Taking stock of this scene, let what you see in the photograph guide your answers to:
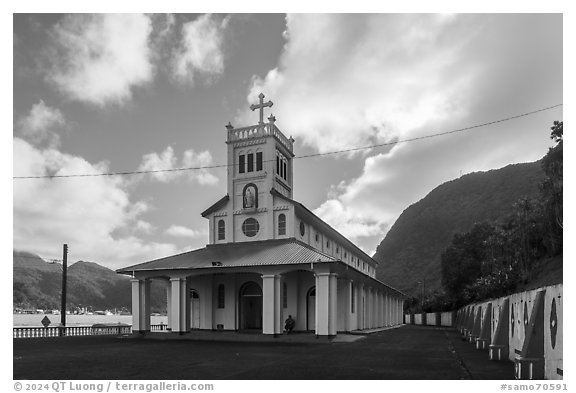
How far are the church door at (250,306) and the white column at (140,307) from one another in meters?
6.01

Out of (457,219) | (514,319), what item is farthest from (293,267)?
(457,219)

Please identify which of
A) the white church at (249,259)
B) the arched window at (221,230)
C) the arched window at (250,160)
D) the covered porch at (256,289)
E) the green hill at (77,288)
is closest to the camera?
the covered porch at (256,289)

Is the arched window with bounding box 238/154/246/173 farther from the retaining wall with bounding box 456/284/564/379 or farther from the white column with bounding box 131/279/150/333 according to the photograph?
the retaining wall with bounding box 456/284/564/379

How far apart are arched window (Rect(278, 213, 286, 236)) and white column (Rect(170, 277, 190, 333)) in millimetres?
6763

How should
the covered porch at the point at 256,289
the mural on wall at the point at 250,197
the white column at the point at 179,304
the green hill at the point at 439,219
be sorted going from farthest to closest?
the green hill at the point at 439,219 < the mural on wall at the point at 250,197 < the white column at the point at 179,304 < the covered porch at the point at 256,289

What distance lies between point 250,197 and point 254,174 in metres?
1.55

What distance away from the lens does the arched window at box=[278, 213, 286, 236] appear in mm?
34875

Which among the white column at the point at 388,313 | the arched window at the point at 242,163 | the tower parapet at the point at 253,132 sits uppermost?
the tower parapet at the point at 253,132

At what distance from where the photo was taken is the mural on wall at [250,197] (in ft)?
118

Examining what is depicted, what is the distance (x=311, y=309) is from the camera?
3472 cm

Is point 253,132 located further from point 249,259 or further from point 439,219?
point 439,219

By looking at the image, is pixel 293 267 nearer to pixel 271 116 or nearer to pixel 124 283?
pixel 271 116

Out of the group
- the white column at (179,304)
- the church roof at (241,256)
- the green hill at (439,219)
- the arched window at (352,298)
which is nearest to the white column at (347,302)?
the arched window at (352,298)

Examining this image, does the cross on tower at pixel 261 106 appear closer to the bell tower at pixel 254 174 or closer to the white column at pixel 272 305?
the bell tower at pixel 254 174
